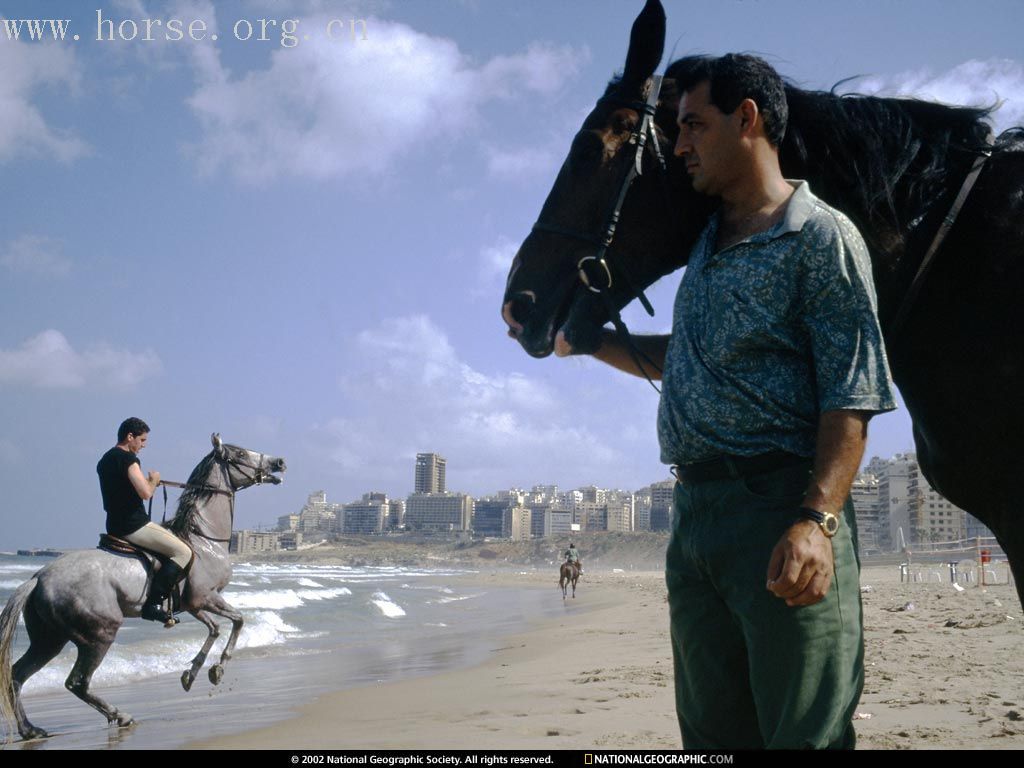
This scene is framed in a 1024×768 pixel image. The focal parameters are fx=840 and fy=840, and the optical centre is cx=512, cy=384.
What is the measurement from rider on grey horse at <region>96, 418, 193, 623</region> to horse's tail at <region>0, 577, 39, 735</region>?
0.81 m

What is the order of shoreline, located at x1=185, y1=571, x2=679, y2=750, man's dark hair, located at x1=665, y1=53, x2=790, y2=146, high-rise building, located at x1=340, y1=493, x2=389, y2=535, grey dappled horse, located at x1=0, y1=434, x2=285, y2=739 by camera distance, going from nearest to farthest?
man's dark hair, located at x1=665, y1=53, x2=790, y2=146 → shoreline, located at x1=185, y1=571, x2=679, y2=750 → grey dappled horse, located at x1=0, y1=434, x2=285, y2=739 → high-rise building, located at x1=340, y1=493, x2=389, y2=535

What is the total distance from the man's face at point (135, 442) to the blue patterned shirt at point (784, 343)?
635 cm

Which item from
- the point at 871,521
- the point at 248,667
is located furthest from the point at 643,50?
the point at 871,521

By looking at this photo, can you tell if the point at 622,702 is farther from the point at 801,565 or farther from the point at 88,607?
the point at 801,565

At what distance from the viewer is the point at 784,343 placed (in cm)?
150

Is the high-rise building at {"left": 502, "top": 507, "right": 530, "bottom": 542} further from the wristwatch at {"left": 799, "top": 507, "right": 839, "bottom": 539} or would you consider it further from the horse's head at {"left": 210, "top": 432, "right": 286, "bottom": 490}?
the wristwatch at {"left": 799, "top": 507, "right": 839, "bottom": 539}

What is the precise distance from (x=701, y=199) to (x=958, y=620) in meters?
9.15

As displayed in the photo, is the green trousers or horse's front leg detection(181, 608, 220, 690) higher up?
the green trousers

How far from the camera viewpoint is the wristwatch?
1360 millimetres

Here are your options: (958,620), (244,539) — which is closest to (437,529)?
(244,539)

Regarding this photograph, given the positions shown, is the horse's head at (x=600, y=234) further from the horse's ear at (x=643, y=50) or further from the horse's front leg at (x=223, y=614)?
the horse's front leg at (x=223, y=614)

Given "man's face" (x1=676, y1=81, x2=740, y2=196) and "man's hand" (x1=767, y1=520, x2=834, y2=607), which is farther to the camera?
"man's face" (x1=676, y1=81, x2=740, y2=196)

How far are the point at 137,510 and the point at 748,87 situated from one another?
6.71 metres

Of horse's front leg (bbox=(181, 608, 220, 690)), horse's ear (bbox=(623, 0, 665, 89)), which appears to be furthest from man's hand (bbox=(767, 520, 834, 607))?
horse's front leg (bbox=(181, 608, 220, 690))
